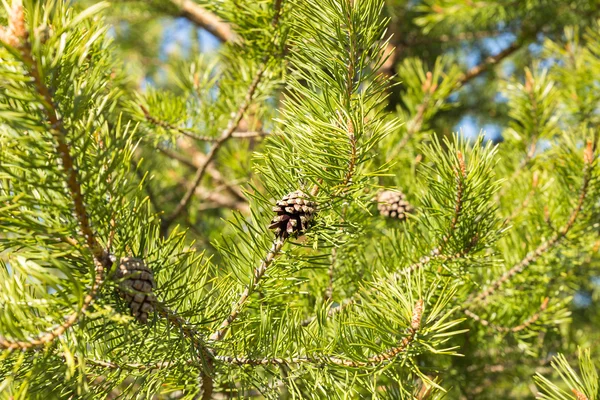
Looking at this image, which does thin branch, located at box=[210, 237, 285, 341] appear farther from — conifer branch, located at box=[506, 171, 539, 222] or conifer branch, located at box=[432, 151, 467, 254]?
conifer branch, located at box=[506, 171, 539, 222]

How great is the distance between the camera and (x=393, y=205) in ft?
2.46

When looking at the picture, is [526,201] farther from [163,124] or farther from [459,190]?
[163,124]

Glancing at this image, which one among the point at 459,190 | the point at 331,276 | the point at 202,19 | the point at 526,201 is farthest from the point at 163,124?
the point at 202,19

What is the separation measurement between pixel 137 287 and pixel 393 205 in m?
0.42

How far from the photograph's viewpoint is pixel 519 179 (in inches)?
37.4

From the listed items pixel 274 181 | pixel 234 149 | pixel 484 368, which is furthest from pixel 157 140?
pixel 484 368

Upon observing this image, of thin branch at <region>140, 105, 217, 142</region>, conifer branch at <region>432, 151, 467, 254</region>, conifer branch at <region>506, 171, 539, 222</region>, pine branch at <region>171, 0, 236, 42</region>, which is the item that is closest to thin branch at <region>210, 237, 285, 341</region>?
conifer branch at <region>432, 151, 467, 254</region>

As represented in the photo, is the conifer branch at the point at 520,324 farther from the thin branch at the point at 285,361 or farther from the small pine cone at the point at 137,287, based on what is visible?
the small pine cone at the point at 137,287

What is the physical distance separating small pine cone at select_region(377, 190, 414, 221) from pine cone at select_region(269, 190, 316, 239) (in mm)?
266

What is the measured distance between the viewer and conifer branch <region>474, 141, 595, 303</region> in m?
0.75

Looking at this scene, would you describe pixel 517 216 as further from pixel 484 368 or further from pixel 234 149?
pixel 234 149

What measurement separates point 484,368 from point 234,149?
0.78 m

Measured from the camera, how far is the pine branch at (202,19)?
1.59 metres

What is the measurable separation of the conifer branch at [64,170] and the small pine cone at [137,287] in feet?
0.06
